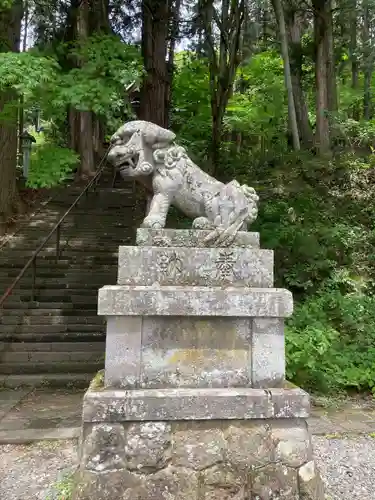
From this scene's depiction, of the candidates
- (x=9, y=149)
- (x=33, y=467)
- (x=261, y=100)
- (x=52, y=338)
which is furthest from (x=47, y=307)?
(x=261, y=100)

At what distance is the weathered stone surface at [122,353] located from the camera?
317 cm

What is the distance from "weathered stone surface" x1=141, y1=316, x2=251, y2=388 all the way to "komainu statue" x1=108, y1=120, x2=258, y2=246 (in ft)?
2.42

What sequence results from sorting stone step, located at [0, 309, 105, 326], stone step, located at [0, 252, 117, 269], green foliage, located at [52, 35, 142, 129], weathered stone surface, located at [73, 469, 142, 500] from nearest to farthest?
1. weathered stone surface, located at [73, 469, 142, 500]
2. green foliage, located at [52, 35, 142, 129]
3. stone step, located at [0, 309, 105, 326]
4. stone step, located at [0, 252, 117, 269]

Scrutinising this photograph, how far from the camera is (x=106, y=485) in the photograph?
2.93 meters

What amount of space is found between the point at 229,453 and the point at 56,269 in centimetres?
716

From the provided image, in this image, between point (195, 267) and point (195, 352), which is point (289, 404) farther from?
point (195, 267)

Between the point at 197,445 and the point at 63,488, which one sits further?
the point at 63,488

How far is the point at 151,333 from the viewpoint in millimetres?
3223

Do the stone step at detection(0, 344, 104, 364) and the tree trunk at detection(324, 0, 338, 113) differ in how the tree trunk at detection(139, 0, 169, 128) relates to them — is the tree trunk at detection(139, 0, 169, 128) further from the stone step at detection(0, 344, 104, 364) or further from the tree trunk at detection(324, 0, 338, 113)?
the stone step at detection(0, 344, 104, 364)

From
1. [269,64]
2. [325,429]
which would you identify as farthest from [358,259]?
[269,64]

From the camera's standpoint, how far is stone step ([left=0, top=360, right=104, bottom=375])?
6.88 m

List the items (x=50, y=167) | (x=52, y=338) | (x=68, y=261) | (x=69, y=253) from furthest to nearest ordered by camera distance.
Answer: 1. (x=69, y=253)
2. (x=68, y=261)
3. (x=52, y=338)
4. (x=50, y=167)

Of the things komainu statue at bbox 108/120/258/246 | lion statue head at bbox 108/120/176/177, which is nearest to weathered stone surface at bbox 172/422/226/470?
komainu statue at bbox 108/120/258/246

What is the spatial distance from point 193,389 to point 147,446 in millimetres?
466
